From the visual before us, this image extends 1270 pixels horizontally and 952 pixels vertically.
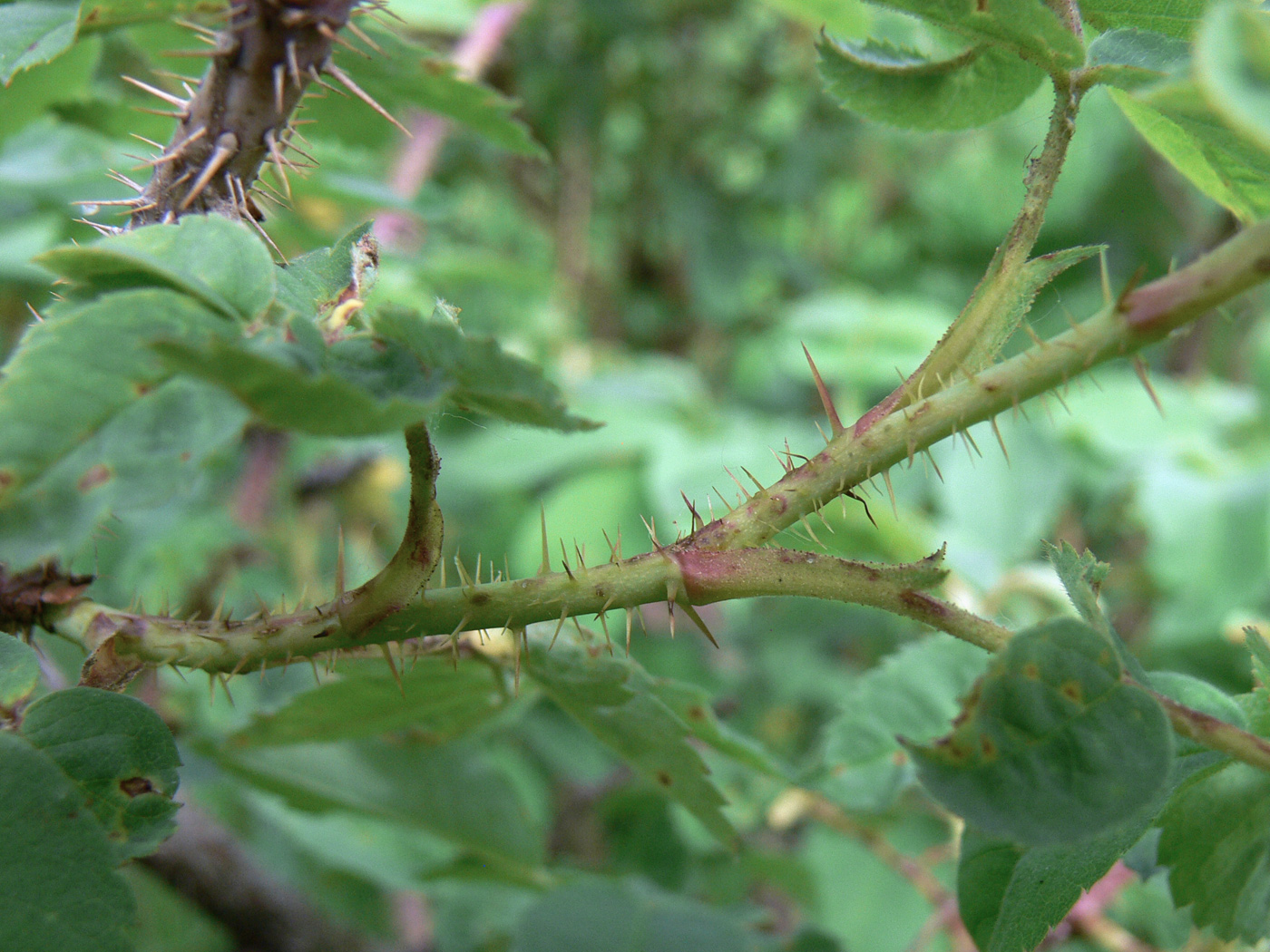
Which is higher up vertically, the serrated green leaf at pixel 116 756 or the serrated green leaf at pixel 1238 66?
the serrated green leaf at pixel 1238 66

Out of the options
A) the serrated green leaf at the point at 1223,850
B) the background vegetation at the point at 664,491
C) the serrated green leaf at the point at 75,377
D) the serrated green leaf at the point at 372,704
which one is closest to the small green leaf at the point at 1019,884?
the serrated green leaf at the point at 1223,850

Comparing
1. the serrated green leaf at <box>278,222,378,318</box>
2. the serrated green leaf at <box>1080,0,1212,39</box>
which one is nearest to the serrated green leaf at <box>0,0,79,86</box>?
the serrated green leaf at <box>278,222,378,318</box>

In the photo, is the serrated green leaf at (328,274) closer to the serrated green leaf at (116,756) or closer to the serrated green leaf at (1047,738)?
the serrated green leaf at (116,756)

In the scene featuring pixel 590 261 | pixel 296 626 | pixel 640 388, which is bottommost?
pixel 590 261

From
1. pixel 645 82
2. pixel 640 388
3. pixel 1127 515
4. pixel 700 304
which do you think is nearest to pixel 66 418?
pixel 640 388

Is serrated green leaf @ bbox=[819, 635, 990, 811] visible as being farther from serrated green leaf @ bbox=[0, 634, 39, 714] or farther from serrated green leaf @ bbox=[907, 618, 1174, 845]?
serrated green leaf @ bbox=[0, 634, 39, 714]

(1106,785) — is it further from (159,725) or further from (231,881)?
(231,881)
